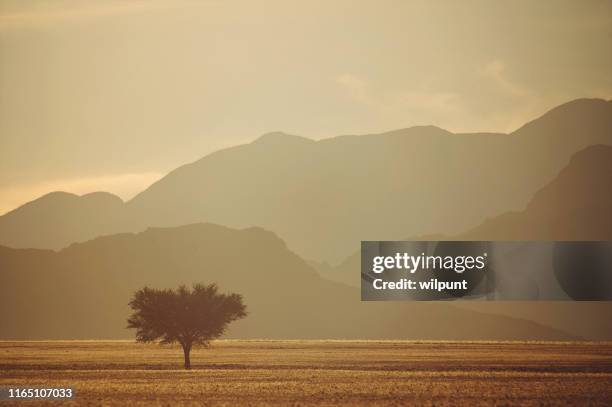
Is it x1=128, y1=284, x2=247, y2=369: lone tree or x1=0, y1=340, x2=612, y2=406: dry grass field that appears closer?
x1=0, y1=340, x2=612, y2=406: dry grass field

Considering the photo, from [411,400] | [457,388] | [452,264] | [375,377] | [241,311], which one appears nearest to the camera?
[411,400]

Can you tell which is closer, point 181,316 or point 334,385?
point 334,385

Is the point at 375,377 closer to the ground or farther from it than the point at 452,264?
closer to the ground

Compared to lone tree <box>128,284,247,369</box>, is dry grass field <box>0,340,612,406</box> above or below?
below

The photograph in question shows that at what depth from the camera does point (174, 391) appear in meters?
67.4

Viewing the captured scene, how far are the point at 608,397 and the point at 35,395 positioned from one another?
38.9 meters

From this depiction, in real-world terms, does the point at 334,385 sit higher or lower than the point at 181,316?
lower

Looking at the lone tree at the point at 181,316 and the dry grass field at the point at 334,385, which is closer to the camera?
the dry grass field at the point at 334,385

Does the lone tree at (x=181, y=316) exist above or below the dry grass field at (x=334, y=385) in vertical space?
above

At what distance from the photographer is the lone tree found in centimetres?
10262

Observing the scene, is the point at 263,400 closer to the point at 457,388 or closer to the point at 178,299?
the point at 457,388

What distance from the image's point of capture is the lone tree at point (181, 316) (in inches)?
4040

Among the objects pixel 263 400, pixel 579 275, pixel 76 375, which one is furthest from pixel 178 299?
pixel 579 275

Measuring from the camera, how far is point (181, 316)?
103 metres
